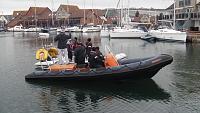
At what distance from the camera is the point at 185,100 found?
15445 mm

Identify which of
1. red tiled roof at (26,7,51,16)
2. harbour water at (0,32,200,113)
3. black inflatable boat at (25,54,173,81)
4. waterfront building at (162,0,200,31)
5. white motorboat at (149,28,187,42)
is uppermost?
red tiled roof at (26,7,51,16)

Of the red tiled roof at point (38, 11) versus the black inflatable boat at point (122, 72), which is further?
the red tiled roof at point (38, 11)

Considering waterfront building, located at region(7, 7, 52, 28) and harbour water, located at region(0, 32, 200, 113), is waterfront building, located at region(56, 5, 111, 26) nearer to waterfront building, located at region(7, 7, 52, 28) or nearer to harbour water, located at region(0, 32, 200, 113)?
waterfront building, located at region(7, 7, 52, 28)

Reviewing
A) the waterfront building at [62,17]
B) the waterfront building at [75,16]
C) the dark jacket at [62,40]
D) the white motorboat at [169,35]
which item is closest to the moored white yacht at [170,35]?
the white motorboat at [169,35]

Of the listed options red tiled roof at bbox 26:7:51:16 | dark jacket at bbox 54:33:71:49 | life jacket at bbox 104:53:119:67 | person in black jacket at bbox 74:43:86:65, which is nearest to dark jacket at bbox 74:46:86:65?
person in black jacket at bbox 74:43:86:65

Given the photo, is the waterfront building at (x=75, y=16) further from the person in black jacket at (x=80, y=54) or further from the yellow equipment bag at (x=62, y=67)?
the person in black jacket at (x=80, y=54)

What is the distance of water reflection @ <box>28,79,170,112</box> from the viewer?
14.8 m

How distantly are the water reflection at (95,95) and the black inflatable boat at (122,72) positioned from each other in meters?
0.38

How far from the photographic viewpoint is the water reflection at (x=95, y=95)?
14.8 meters

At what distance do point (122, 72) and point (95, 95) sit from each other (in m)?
2.04

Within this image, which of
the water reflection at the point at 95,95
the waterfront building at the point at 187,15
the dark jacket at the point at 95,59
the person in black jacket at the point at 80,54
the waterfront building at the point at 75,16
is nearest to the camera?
the water reflection at the point at 95,95

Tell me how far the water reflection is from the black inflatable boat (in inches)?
15.0

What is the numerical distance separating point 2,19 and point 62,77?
14070 centimetres

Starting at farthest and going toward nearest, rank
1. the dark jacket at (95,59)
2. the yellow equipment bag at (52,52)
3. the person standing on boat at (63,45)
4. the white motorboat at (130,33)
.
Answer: the white motorboat at (130,33)
the yellow equipment bag at (52,52)
the person standing on boat at (63,45)
the dark jacket at (95,59)
